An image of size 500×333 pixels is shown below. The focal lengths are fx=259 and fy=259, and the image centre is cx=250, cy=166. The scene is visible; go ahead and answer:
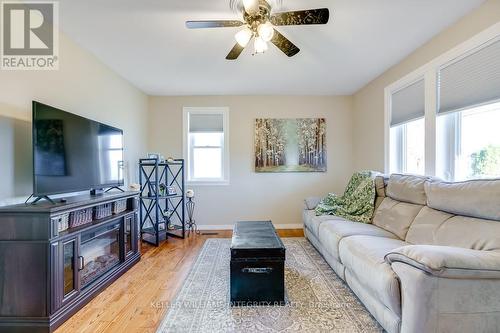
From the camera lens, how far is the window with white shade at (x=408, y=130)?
3.02 m

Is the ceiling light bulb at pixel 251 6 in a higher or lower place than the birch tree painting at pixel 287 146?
higher

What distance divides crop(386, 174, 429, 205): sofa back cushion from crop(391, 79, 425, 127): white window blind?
2.64 ft

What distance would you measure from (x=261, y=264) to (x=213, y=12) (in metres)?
2.15

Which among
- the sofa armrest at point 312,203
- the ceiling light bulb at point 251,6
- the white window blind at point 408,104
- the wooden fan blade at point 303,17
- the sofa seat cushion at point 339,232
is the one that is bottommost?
the sofa seat cushion at point 339,232

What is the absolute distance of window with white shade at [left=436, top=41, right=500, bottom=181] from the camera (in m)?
2.17

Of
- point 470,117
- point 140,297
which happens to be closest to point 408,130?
point 470,117

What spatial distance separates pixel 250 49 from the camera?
2934mm

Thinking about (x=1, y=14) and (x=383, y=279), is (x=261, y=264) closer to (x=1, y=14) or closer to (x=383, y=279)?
(x=383, y=279)

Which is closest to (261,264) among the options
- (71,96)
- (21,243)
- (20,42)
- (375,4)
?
(21,243)

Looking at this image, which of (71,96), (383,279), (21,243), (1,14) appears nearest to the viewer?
(383,279)

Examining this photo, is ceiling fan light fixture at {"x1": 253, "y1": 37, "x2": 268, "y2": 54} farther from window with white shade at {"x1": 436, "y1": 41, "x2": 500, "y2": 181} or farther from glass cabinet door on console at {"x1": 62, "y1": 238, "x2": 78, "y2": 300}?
glass cabinet door on console at {"x1": 62, "y1": 238, "x2": 78, "y2": 300}

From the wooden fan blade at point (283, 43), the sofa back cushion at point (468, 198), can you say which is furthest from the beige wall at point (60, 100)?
the sofa back cushion at point (468, 198)

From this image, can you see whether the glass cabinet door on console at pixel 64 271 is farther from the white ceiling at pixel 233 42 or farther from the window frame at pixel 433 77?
the window frame at pixel 433 77

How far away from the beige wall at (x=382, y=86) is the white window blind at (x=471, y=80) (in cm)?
20
